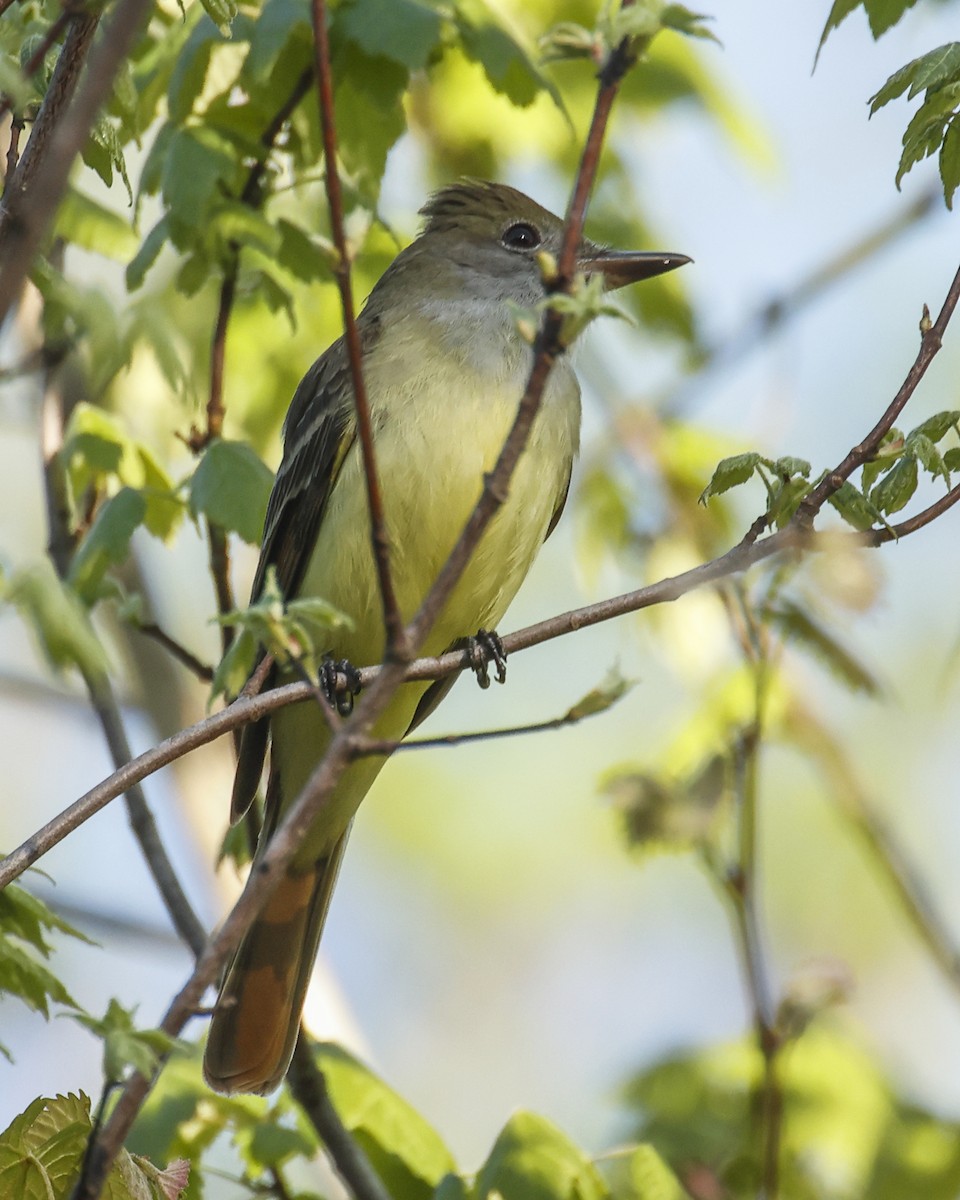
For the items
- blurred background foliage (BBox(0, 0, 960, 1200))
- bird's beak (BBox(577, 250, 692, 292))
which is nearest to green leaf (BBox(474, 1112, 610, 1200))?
blurred background foliage (BBox(0, 0, 960, 1200))

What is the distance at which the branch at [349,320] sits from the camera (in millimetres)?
2262

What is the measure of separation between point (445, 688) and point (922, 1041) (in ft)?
26.2

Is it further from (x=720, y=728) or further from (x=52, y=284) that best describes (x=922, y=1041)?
(x=52, y=284)

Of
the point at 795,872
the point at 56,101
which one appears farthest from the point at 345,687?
the point at 795,872

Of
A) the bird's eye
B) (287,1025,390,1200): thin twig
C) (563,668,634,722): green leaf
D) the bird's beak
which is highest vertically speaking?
the bird's eye

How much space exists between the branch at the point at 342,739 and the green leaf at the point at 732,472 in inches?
28.2

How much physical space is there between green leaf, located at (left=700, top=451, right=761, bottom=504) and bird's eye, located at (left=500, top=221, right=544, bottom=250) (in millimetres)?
2818

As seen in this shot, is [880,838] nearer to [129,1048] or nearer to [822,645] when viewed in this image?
[822,645]

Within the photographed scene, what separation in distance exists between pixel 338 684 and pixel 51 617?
1446 mm

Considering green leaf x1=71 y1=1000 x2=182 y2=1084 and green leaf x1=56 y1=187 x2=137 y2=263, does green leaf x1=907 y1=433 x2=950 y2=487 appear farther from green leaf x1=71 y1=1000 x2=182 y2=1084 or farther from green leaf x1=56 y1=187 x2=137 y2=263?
green leaf x1=56 y1=187 x2=137 y2=263

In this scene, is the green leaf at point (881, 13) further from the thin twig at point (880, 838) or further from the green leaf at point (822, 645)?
the thin twig at point (880, 838)

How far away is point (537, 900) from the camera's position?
12.7 meters

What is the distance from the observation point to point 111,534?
12.8 feet

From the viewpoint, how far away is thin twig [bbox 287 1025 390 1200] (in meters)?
3.89
